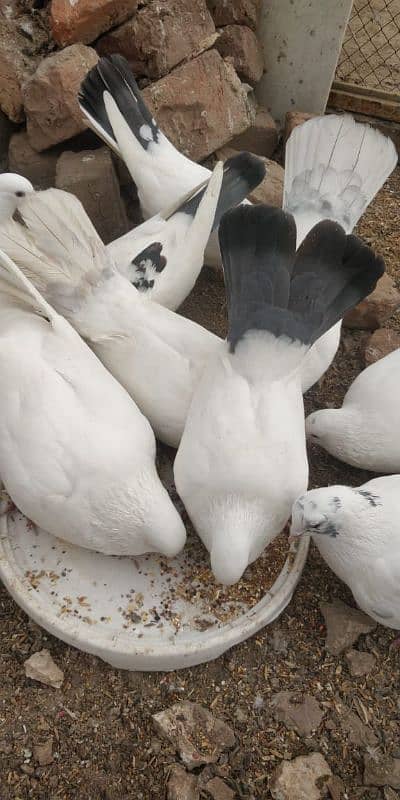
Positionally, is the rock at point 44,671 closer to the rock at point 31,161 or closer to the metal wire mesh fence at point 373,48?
the rock at point 31,161

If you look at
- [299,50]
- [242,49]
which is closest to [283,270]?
[242,49]

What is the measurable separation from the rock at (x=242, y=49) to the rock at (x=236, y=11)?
1.5 inches

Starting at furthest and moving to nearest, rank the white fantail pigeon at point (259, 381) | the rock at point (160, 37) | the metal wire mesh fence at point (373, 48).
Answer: the metal wire mesh fence at point (373, 48)
the rock at point (160, 37)
the white fantail pigeon at point (259, 381)

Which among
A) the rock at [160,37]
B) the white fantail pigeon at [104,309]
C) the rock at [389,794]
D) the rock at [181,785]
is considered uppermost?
A: the rock at [160,37]

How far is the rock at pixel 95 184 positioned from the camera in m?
2.65

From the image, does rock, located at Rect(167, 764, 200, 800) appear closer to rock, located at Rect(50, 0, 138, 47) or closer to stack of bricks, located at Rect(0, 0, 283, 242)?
stack of bricks, located at Rect(0, 0, 283, 242)

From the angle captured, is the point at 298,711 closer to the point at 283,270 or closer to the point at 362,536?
the point at 362,536

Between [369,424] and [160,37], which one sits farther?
[160,37]

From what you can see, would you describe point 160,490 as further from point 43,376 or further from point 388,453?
point 388,453

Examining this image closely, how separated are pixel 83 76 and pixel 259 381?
1621 millimetres

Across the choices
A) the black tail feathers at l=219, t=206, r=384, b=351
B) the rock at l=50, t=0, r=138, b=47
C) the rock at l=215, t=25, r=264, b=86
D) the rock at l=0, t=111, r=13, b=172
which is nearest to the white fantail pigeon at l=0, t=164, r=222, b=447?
the black tail feathers at l=219, t=206, r=384, b=351

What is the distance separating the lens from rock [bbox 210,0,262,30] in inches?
125

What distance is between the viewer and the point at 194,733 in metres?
1.74

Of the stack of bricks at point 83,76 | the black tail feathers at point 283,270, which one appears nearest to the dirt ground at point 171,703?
the black tail feathers at point 283,270
